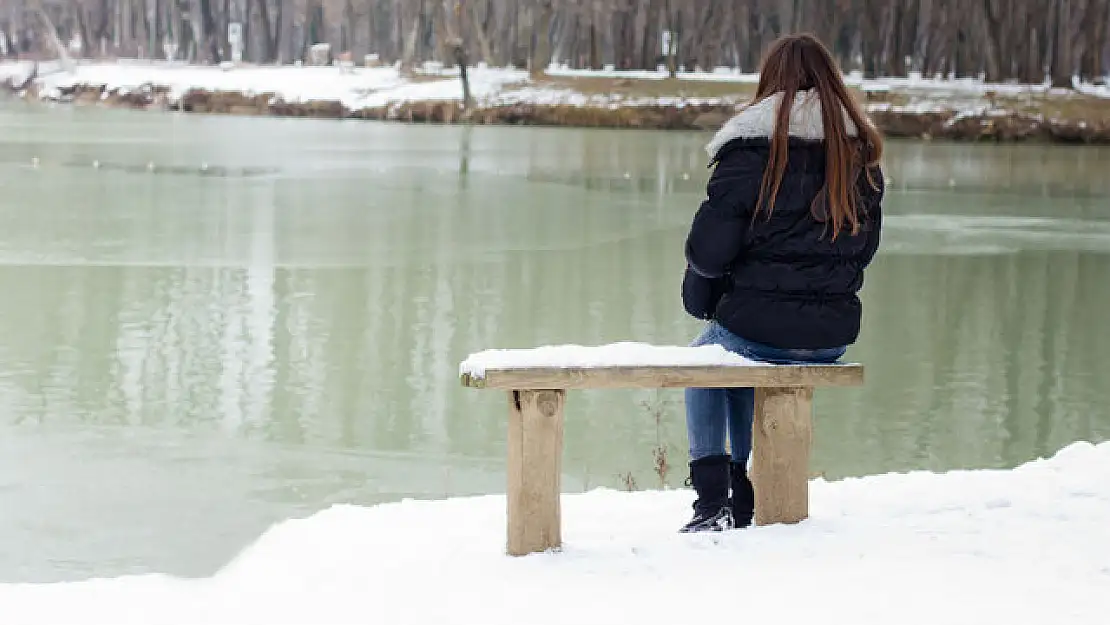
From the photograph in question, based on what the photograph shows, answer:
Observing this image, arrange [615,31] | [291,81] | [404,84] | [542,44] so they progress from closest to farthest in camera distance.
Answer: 1. [404,84]
2. [542,44]
3. [615,31]
4. [291,81]

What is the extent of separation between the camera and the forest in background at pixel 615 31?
156 ft

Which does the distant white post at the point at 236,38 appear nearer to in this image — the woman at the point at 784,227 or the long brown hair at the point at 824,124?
the woman at the point at 784,227

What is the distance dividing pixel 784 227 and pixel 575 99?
41872mm

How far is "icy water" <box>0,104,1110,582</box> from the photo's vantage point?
25.8 feet

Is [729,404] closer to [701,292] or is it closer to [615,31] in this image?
[701,292]

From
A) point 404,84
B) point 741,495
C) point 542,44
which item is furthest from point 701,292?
point 542,44

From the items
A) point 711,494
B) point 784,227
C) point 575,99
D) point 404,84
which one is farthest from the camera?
point 404,84

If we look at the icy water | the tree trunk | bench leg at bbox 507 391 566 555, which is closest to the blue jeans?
bench leg at bbox 507 391 566 555

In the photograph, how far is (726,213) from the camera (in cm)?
432

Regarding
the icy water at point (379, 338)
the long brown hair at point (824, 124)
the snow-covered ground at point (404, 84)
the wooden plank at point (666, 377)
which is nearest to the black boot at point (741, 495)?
the wooden plank at point (666, 377)

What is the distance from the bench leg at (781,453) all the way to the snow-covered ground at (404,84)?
39783 mm

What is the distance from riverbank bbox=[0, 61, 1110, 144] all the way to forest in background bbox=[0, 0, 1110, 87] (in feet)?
3.87

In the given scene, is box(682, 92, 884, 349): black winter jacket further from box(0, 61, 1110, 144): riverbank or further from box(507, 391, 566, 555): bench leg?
box(0, 61, 1110, 144): riverbank

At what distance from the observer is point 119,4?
64750 millimetres
